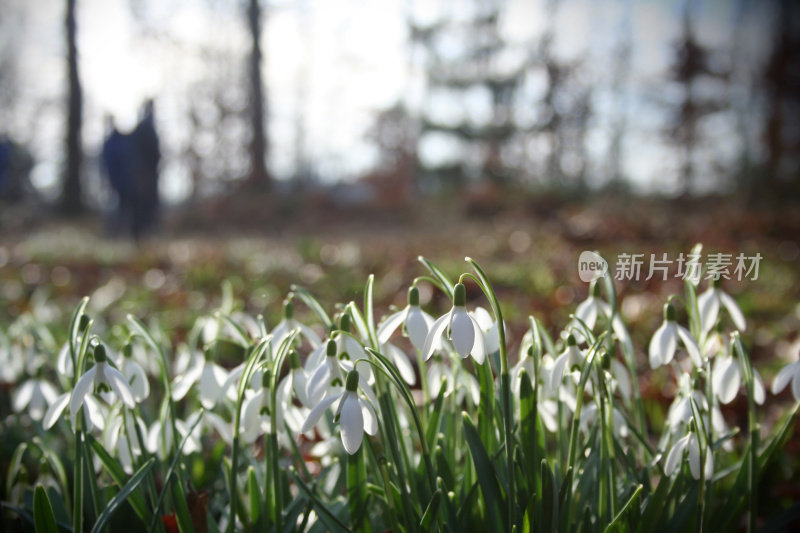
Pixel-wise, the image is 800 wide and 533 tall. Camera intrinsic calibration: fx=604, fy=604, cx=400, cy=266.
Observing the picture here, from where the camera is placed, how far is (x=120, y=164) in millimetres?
8281

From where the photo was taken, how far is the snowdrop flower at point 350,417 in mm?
748

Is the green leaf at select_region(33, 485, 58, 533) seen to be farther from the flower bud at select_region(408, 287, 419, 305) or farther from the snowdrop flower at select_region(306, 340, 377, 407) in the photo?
the flower bud at select_region(408, 287, 419, 305)

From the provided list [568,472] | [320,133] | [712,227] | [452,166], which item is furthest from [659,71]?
[568,472]

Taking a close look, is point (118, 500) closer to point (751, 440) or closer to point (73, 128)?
point (751, 440)

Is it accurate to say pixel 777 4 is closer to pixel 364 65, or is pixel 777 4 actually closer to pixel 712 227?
pixel 712 227

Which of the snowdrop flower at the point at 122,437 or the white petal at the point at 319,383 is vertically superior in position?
the white petal at the point at 319,383

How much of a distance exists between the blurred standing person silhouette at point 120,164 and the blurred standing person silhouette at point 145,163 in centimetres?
8

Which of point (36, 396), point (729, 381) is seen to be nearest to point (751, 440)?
point (729, 381)

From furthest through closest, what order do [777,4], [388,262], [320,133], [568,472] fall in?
[320,133] → [777,4] → [388,262] → [568,472]

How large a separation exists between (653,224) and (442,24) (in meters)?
10.1

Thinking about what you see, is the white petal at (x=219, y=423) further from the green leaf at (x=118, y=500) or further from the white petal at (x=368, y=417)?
the white petal at (x=368, y=417)

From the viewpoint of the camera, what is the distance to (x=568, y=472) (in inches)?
35.8

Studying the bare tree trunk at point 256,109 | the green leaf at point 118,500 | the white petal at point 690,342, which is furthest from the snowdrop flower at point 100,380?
the bare tree trunk at point 256,109

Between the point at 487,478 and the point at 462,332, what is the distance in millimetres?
289
